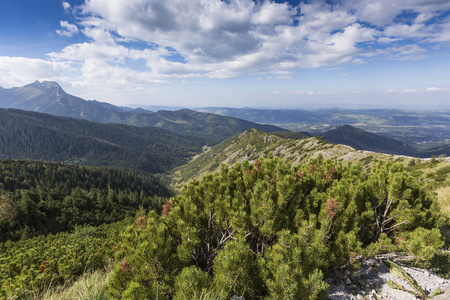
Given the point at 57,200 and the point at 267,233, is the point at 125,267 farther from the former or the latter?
the point at 57,200

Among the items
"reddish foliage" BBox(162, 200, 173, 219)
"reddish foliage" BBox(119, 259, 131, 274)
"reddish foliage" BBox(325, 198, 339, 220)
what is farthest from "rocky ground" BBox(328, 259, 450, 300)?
"reddish foliage" BBox(162, 200, 173, 219)

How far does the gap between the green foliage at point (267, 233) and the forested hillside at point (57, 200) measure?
76.0m

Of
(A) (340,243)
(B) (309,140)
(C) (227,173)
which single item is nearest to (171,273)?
(C) (227,173)

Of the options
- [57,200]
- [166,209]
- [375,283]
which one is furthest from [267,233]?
[57,200]

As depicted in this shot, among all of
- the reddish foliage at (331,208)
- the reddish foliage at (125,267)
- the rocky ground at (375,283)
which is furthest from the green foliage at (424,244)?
the reddish foliage at (125,267)

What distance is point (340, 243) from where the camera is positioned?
562 centimetres

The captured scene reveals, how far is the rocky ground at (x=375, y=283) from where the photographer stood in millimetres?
5285

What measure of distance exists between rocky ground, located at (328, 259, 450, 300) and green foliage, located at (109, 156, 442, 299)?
53cm

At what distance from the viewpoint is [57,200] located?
85688mm

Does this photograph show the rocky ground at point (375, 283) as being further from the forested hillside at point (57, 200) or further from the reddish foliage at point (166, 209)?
the forested hillside at point (57, 200)

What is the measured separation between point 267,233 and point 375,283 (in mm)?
3671

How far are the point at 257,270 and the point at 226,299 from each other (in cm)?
97

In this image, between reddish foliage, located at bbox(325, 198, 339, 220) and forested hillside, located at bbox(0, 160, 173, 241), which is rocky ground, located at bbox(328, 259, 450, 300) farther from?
forested hillside, located at bbox(0, 160, 173, 241)

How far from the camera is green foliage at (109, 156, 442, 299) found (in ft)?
14.3
